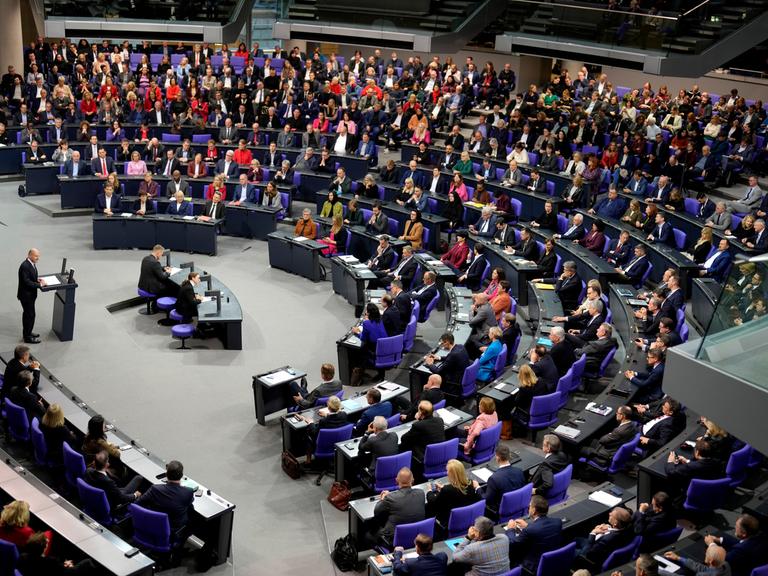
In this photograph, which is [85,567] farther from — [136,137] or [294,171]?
[136,137]

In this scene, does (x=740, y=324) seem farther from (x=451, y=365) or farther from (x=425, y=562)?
(x=451, y=365)

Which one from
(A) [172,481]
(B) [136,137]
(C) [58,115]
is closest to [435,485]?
(A) [172,481]

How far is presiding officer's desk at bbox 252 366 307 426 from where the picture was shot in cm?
1311

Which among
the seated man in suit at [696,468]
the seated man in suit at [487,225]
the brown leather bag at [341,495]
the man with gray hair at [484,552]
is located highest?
the seated man in suit at [487,225]

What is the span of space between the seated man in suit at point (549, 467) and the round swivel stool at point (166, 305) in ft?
27.0

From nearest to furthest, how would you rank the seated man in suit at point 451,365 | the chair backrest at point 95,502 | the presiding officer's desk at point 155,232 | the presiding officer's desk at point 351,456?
the chair backrest at point 95,502, the presiding officer's desk at point 351,456, the seated man in suit at point 451,365, the presiding officer's desk at point 155,232

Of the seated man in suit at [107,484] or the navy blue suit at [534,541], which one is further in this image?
the seated man in suit at [107,484]

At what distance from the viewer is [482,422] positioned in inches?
460

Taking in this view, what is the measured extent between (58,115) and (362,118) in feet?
28.6

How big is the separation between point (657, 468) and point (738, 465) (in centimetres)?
111

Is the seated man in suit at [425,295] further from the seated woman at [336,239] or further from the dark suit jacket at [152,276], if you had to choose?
the dark suit jacket at [152,276]

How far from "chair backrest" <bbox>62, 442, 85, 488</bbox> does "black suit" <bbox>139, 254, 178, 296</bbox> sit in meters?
6.39

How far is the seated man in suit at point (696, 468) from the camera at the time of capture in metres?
10.7

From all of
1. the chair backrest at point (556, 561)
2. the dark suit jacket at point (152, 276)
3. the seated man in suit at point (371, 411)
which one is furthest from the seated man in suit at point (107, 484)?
the dark suit jacket at point (152, 276)
